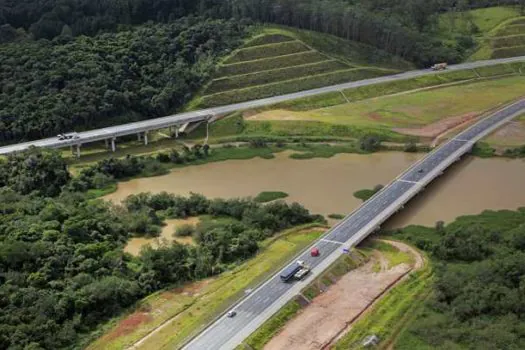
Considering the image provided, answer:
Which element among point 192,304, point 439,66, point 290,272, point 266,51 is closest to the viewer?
point 192,304

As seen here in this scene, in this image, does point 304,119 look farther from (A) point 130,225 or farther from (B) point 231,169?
(A) point 130,225

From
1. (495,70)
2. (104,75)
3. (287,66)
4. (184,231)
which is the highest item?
(104,75)

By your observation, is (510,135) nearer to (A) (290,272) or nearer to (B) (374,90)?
(B) (374,90)

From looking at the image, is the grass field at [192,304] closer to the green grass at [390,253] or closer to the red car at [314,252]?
the red car at [314,252]

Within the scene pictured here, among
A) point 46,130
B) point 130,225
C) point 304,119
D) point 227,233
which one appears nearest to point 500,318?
point 227,233

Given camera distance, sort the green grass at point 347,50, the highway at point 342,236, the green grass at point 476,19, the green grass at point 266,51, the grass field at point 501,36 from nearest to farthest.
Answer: the highway at point 342,236, the green grass at point 266,51, the green grass at point 347,50, the grass field at point 501,36, the green grass at point 476,19

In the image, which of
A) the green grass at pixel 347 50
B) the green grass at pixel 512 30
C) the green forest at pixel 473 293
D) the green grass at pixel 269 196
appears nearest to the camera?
the green forest at pixel 473 293

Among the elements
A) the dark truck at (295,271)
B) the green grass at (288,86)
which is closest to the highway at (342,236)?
the dark truck at (295,271)

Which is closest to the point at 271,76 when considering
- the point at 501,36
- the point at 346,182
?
the point at 346,182
